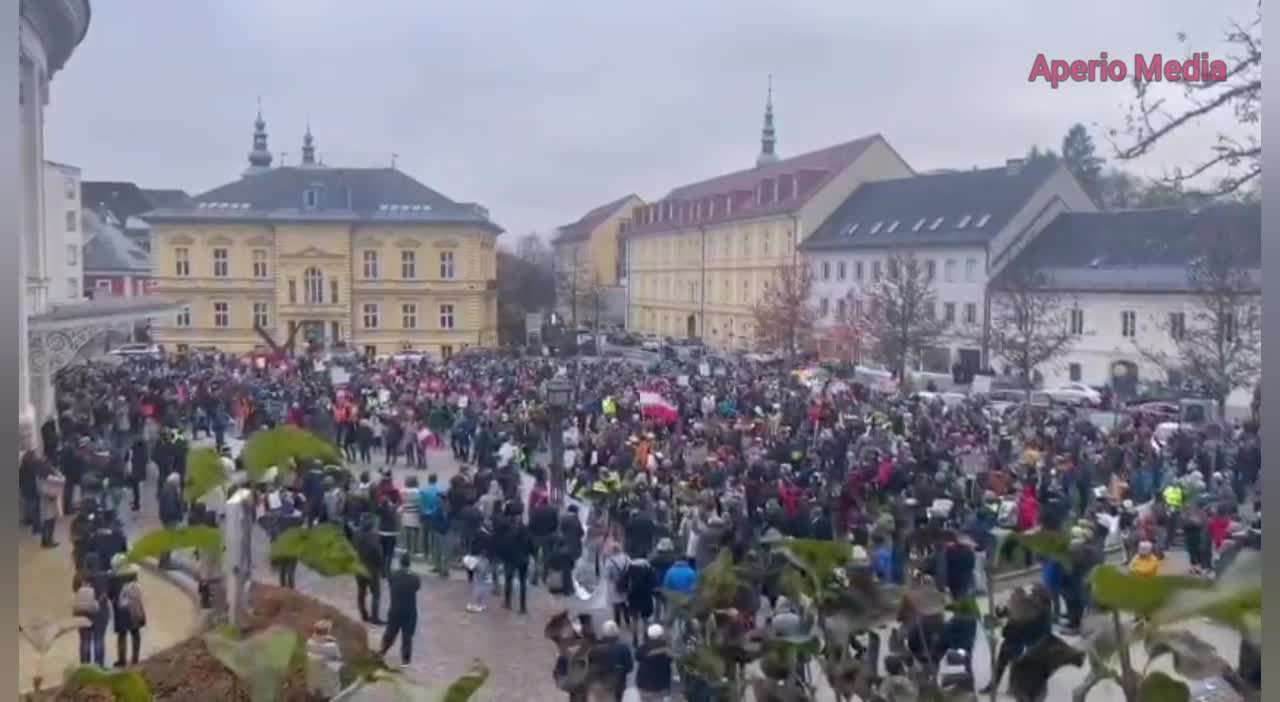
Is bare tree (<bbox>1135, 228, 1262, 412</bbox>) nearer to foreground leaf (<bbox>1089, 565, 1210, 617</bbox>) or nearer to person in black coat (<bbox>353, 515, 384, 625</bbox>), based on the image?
person in black coat (<bbox>353, 515, 384, 625</bbox>)

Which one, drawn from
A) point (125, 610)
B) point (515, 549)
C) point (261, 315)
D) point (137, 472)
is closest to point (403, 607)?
point (125, 610)

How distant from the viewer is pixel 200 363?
2630 centimetres

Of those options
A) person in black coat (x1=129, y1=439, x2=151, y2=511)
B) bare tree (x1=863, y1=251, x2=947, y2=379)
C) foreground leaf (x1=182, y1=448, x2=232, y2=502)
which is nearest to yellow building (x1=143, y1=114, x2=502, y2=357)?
bare tree (x1=863, y1=251, x2=947, y2=379)

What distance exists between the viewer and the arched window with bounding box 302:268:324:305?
88.9ft

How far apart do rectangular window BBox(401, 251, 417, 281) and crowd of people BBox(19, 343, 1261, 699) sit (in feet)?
14.2

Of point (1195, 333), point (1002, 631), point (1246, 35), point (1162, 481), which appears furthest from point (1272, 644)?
point (1195, 333)

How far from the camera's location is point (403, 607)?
973cm

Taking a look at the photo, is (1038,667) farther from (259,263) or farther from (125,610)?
(259,263)

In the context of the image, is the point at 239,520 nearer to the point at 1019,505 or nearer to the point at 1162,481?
the point at 1019,505

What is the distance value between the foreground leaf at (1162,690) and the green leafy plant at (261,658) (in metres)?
1.60

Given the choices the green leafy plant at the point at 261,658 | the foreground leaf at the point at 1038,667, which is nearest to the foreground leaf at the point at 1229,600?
the foreground leaf at the point at 1038,667

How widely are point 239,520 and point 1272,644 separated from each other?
2452mm

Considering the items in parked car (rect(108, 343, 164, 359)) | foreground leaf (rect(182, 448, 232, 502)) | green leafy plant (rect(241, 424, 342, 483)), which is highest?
green leafy plant (rect(241, 424, 342, 483))

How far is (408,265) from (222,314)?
4.43m
